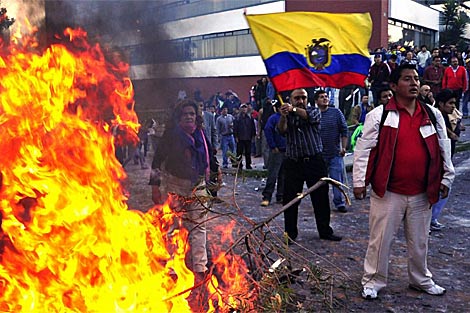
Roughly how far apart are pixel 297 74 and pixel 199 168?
2.68 m

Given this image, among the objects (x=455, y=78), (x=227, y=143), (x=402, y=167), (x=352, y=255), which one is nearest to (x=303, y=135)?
(x=352, y=255)

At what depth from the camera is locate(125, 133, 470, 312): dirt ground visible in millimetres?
3656

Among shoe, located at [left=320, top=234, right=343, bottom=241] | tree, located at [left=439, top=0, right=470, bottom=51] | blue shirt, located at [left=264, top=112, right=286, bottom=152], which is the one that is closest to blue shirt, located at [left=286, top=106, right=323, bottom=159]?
shoe, located at [left=320, top=234, right=343, bottom=241]

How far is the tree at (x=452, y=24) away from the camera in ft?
96.5

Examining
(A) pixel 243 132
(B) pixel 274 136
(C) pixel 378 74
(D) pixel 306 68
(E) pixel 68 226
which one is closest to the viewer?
(E) pixel 68 226

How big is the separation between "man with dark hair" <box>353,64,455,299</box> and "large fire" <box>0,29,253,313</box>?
1.46 meters

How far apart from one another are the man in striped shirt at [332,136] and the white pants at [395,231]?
3110 mm

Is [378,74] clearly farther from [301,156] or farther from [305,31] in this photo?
[301,156]

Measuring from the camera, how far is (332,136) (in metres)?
7.61

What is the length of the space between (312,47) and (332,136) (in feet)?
4.54

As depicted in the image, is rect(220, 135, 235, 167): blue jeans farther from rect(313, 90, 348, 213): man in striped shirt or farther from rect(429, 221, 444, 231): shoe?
rect(429, 221, 444, 231): shoe

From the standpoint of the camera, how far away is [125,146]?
11.5 meters

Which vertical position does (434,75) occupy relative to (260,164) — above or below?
above

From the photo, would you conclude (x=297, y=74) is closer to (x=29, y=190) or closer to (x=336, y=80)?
(x=336, y=80)
